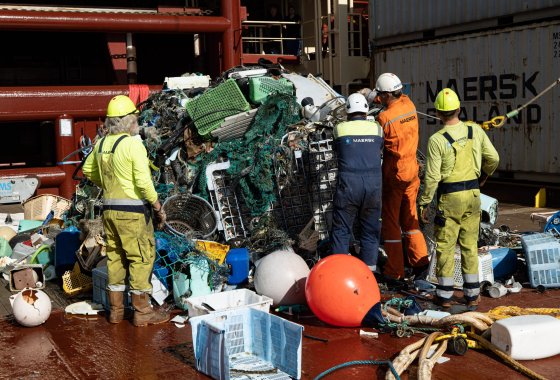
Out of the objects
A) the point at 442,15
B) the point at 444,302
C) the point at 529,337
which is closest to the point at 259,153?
the point at 444,302

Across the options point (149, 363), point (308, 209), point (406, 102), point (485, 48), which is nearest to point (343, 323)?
point (149, 363)

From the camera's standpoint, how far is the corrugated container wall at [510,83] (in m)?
12.6

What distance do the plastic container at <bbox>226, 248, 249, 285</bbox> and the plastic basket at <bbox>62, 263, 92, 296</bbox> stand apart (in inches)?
67.5

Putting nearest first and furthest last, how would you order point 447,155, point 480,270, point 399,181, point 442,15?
point 447,155 < point 480,270 < point 399,181 < point 442,15

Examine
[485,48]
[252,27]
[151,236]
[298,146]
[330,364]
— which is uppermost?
[252,27]

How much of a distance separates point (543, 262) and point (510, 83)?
7130 mm

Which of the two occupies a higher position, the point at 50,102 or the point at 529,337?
the point at 50,102

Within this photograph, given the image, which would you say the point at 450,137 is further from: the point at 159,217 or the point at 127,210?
the point at 127,210

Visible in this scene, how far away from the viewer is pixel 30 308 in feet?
20.7

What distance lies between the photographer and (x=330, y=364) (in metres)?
5.19

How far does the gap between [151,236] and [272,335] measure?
6.12 feet

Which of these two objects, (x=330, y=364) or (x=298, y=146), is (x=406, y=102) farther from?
(x=330, y=364)

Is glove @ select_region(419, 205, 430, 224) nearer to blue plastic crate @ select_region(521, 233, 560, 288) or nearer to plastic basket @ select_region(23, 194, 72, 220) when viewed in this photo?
blue plastic crate @ select_region(521, 233, 560, 288)

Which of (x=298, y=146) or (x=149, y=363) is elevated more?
(x=298, y=146)
